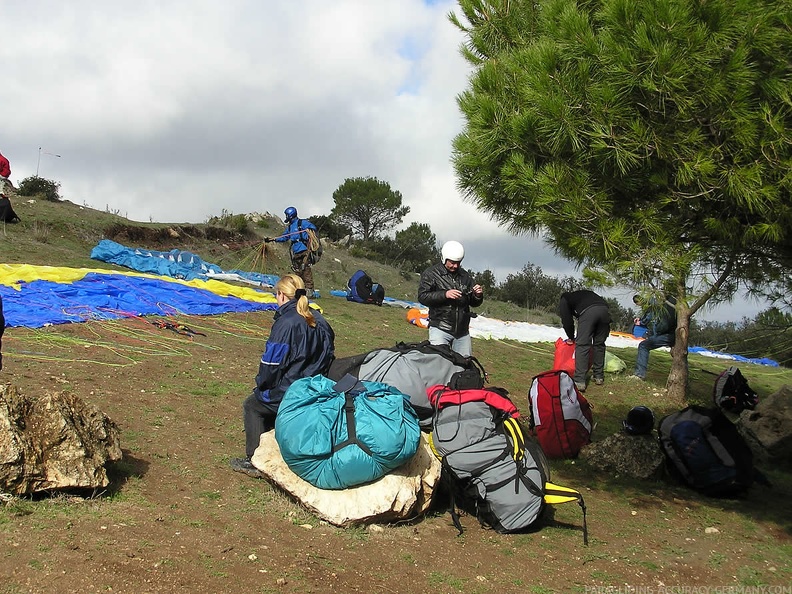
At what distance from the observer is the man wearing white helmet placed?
247 inches

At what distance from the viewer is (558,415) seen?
20.3 ft

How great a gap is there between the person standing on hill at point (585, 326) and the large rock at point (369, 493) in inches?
174

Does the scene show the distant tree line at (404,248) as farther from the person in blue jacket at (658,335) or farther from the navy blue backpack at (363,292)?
the person in blue jacket at (658,335)

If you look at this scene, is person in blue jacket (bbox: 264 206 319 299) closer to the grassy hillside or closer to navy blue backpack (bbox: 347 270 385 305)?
navy blue backpack (bbox: 347 270 385 305)

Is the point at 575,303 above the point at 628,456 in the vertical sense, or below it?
above

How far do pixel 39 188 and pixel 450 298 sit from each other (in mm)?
22007

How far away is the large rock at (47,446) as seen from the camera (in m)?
3.54

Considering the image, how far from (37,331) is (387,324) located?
6610 millimetres

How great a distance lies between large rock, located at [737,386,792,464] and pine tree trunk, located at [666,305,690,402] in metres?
1.25

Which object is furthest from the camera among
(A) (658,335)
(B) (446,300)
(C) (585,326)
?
(A) (658,335)

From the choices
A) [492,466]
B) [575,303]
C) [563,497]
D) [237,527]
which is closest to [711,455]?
[563,497]

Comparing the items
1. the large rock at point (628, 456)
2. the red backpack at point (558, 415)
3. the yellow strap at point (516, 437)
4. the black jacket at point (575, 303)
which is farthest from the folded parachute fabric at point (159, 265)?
the yellow strap at point (516, 437)

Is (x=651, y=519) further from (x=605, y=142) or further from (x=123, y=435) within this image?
(x=123, y=435)

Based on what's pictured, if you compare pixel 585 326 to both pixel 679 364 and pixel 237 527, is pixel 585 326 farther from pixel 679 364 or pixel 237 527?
pixel 237 527
